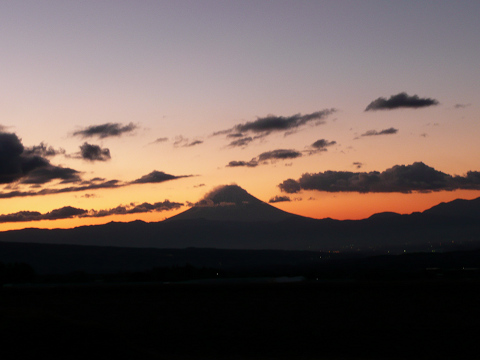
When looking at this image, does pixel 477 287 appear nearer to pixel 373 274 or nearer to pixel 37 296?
pixel 373 274

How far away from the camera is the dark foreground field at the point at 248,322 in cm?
2753

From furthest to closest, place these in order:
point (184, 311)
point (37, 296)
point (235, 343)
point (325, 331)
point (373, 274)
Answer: point (373, 274), point (37, 296), point (184, 311), point (325, 331), point (235, 343)

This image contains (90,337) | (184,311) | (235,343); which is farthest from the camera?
(184,311)

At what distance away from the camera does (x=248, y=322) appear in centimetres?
3950

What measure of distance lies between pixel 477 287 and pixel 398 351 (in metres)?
23.5

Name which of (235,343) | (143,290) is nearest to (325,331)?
(235,343)

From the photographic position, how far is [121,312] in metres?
45.0

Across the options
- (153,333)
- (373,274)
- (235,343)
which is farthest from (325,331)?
(373,274)

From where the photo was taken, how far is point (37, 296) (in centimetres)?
5534

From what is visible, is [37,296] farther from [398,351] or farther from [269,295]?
[398,351]

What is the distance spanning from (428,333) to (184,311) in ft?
59.9

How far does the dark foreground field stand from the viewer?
2753cm

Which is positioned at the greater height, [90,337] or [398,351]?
[90,337]

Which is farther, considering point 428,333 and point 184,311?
point 184,311
